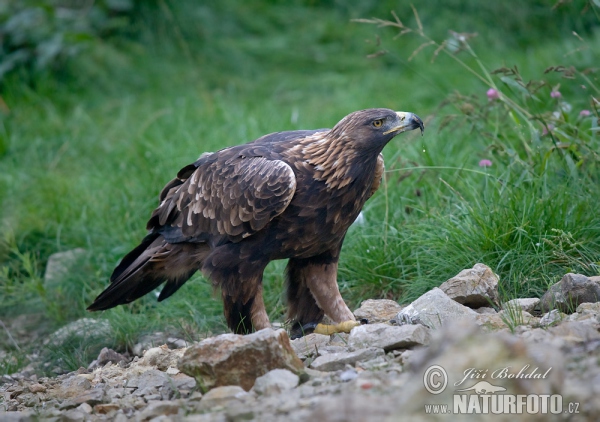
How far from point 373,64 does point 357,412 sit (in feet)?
27.7

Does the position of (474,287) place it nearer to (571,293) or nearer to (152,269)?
(571,293)

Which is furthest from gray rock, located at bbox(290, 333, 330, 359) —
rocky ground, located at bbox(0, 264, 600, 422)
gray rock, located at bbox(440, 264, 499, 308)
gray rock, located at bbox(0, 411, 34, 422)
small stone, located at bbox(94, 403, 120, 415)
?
gray rock, located at bbox(0, 411, 34, 422)

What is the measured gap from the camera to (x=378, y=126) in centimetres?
449

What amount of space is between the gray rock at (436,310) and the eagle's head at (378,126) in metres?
0.86

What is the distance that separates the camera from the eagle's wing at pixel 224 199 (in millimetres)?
4461

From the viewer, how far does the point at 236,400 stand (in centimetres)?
323

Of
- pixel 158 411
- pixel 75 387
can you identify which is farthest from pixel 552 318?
pixel 75 387

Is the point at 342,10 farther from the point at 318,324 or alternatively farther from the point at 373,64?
the point at 318,324

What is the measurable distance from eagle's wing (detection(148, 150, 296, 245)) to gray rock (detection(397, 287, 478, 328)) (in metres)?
0.87

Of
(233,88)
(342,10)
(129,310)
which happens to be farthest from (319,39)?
(129,310)

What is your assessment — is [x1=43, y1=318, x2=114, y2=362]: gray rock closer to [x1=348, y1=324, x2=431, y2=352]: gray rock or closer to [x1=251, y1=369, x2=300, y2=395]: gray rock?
[x1=348, y1=324, x2=431, y2=352]: gray rock

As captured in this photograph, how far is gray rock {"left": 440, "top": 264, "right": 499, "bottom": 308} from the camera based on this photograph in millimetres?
4480

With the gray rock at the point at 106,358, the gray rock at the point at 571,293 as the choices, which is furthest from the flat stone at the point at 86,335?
the gray rock at the point at 571,293

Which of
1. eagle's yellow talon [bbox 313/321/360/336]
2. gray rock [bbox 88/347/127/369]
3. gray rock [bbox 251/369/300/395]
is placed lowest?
gray rock [bbox 88/347/127/369]
